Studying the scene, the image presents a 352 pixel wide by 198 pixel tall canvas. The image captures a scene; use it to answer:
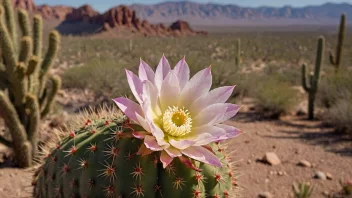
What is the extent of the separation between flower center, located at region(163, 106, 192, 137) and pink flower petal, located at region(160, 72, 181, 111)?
4 cm

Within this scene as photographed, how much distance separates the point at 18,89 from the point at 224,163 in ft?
11.0

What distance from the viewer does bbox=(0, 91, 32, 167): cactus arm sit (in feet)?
14.9

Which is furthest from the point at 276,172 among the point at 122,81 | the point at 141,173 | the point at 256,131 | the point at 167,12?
the point at 167,12

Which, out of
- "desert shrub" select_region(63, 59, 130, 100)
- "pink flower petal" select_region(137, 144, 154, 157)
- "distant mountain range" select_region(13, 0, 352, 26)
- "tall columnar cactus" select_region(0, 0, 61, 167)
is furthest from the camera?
"distant mountain range" select_region(13, 0, 352, 26)

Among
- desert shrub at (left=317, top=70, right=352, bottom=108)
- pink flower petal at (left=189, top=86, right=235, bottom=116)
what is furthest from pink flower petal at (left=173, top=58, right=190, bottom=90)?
desert shrub at (left=317, top=70, right=352, bottom=108)

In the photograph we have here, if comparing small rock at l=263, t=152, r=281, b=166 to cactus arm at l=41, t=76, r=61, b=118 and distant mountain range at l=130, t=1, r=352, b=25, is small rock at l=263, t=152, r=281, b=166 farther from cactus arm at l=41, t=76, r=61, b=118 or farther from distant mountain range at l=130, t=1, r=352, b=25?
distant mountain range at l=130, t=1, r=352, b=25

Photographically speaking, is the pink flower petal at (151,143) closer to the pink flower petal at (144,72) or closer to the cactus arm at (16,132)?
the pink flower petal at (144,72)

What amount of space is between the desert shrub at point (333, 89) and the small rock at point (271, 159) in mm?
3628

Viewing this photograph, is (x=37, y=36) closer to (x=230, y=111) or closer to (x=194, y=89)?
(x=194, y=89)

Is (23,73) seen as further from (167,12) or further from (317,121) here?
(167,12)

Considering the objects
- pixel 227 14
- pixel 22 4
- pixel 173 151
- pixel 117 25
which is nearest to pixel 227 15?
pixel 227 14

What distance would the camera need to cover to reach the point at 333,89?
914cm

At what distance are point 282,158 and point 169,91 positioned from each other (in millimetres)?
4383

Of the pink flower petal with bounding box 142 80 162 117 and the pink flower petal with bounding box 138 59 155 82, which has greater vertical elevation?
the pink flower petal with bounding box 138 59 155 82
